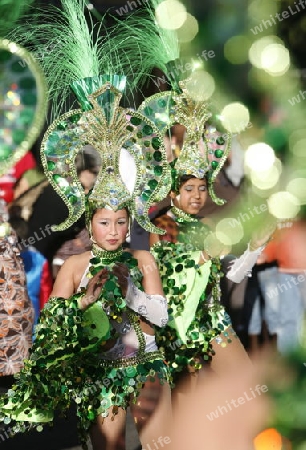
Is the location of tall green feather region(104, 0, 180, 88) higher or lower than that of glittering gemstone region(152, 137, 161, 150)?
higher

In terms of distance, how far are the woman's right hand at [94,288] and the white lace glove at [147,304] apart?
0.13 metres

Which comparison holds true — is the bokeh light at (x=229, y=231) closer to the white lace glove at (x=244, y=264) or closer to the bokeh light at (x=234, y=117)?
the white lace glove at (x=244, y=264)

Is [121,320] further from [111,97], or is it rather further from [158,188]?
[111,97]

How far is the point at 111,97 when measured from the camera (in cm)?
325

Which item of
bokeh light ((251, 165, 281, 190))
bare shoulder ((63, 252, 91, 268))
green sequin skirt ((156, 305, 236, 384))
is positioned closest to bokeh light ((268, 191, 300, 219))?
bokeh light ((251, 165, 281, 190))

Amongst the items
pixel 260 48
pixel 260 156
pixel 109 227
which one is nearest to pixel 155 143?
pixel 109 227

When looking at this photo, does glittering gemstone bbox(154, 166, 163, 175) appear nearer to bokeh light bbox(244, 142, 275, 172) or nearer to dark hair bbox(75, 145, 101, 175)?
dark hair bbox(75, 145, 101, 175)

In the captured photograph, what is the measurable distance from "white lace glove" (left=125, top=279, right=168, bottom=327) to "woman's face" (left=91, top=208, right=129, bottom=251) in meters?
0.22

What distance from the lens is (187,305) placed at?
12.3 ft

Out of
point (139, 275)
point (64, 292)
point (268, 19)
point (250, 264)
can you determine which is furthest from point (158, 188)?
point (268, 19)

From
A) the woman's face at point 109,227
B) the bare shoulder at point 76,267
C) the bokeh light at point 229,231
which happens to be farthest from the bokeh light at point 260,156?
the bare shoulder at point 76,267

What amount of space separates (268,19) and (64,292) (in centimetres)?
251

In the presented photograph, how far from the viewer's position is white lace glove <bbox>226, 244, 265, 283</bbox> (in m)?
4.11

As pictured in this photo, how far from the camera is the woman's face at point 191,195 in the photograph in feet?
12.9
